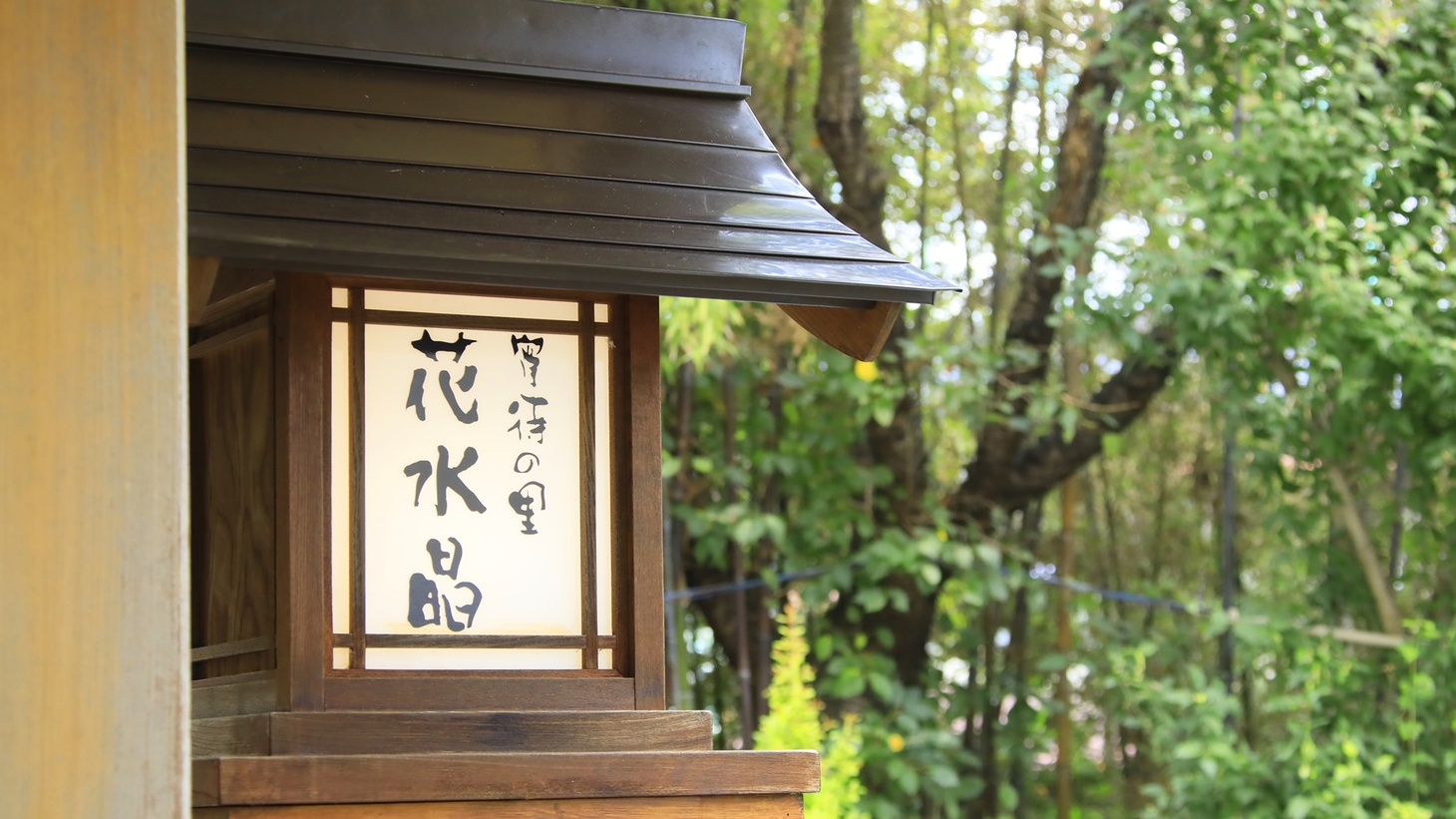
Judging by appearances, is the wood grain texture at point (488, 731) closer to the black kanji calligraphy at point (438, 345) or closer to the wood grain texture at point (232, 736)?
the wood grain texture at point (232, 736)

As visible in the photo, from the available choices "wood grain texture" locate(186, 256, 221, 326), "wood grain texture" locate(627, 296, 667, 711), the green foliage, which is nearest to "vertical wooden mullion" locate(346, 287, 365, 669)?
"wood grain texture" locate(186, 256, 221, 326)

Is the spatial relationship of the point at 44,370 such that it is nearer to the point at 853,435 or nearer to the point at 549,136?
the point at 549,136

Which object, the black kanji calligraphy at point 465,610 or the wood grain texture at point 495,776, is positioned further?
the black kanji calligraphy at point 465,610

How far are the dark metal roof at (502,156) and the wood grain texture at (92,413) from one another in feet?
0.68

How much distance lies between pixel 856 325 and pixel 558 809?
728 millimetres

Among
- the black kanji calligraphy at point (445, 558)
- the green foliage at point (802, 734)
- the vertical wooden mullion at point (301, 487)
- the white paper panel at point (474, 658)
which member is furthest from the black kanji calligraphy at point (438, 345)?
the green foliage at point (802, 734)

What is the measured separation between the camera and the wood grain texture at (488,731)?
1.67 metres

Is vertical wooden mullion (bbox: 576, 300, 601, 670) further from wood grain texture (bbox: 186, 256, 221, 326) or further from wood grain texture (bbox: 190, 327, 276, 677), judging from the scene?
wood grain texture (bbox: 186, 256, 221, 326)

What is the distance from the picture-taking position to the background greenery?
420 centimetres

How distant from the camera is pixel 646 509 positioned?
1871mm

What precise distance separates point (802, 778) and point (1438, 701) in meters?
3.12

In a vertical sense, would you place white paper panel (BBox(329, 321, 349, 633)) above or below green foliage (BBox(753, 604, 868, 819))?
above

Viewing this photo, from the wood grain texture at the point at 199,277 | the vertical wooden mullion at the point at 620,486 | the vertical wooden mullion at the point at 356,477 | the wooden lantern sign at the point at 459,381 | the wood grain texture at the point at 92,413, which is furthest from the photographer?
the vertical wooden mullion at the point at 620,486

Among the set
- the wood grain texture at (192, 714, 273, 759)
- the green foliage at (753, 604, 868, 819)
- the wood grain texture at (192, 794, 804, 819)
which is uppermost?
the wood grain texture at (192, 714, 273, 759)
